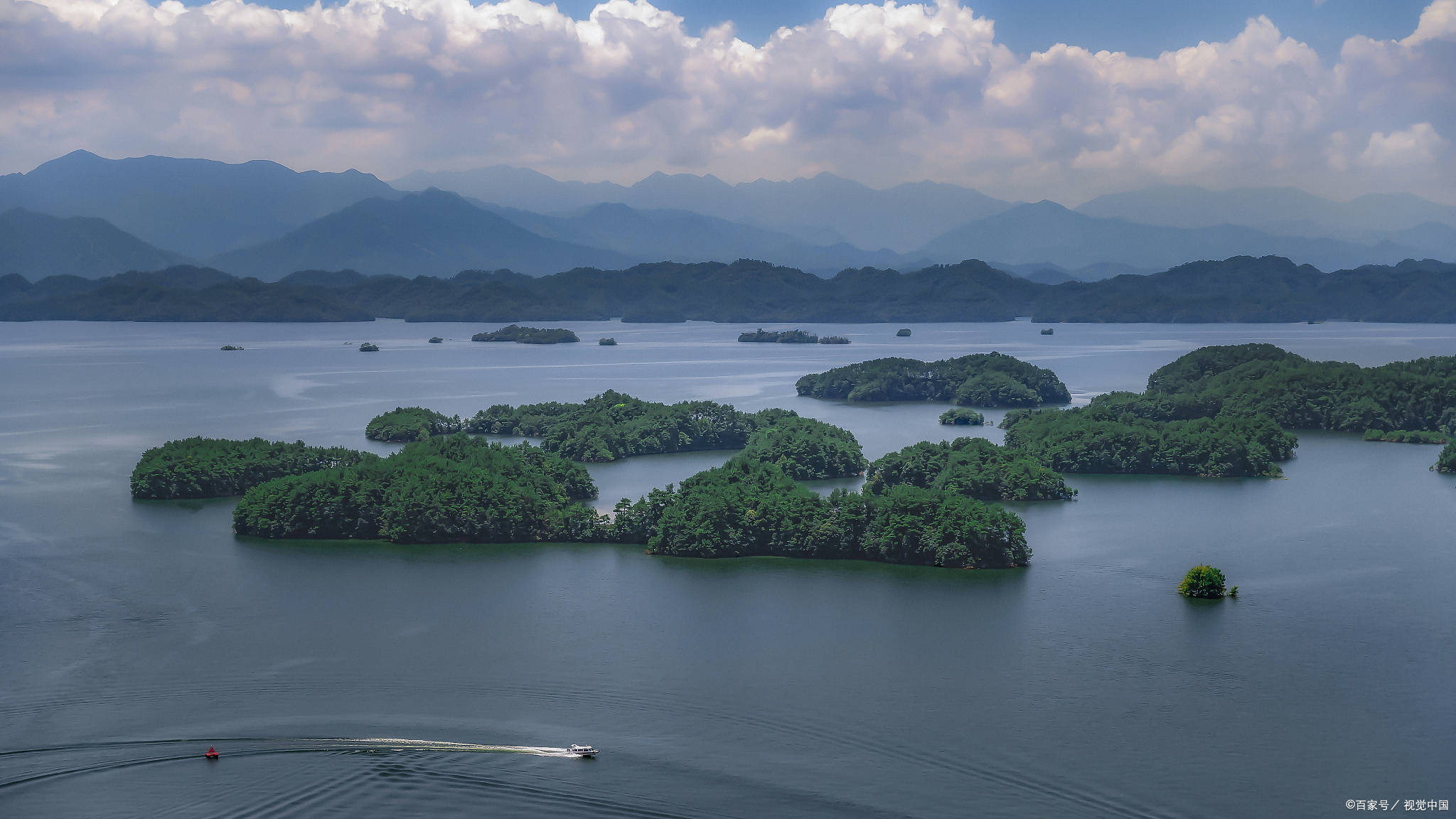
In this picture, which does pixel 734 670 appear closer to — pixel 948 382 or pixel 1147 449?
pixel 1147 449

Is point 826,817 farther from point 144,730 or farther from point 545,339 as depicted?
point 545,339

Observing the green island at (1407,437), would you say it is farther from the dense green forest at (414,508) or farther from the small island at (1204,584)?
the dense green forest at (414,508)

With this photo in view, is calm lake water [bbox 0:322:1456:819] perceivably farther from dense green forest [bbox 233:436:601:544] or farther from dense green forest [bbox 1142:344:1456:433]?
dense green forest [bbox 1142:344:1456:433]

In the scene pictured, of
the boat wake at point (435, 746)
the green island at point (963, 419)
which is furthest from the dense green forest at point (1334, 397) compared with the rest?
the boat wake at point (435, 746)

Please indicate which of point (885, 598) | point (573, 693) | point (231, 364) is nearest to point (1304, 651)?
point (885, 598)

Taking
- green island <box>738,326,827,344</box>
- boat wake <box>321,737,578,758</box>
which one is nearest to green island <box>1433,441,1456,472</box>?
boat wake <box>321,737,578,758</box>

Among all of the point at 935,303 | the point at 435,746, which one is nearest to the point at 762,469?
the point at 435,746
